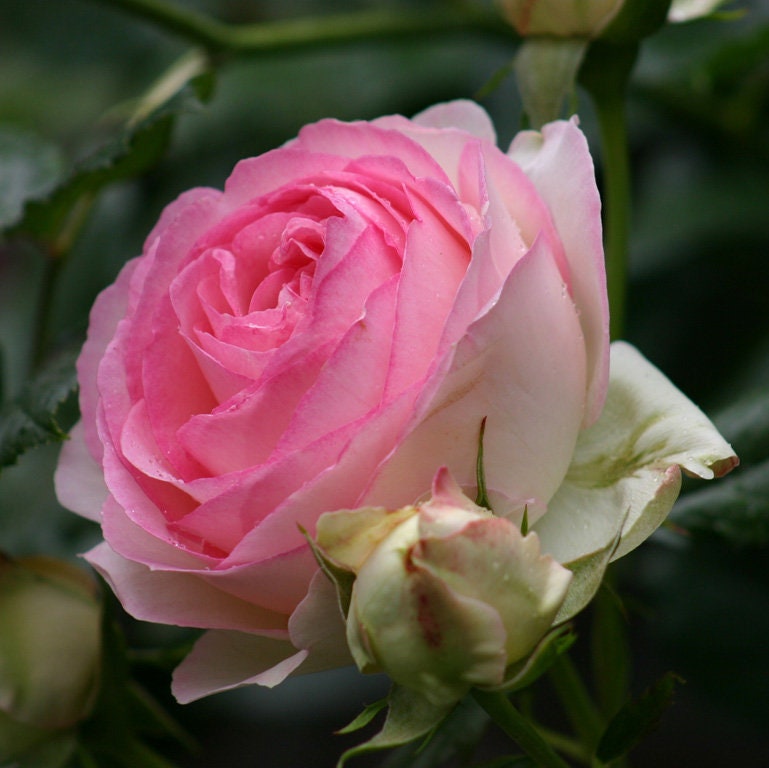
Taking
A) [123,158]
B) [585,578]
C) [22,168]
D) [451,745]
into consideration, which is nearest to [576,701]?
[451,745]

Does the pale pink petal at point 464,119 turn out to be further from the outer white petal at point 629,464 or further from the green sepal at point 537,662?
the green sepal at point 537,662

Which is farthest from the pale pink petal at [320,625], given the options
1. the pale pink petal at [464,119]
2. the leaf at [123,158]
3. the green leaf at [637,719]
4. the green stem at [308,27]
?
the green stem at [308,27]

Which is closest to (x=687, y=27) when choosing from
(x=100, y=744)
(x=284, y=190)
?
(x=284, y=190)

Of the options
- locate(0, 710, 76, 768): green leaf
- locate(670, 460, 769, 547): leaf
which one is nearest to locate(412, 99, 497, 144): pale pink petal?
locate(670, 460, 769, 547): leaf

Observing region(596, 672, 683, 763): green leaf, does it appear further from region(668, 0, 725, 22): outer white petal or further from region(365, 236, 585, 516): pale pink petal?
region(668, 0, 725, 22): outer white petal

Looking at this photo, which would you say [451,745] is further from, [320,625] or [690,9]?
[690,9]

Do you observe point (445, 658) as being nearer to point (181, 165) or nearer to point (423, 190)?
point (423, 190)
